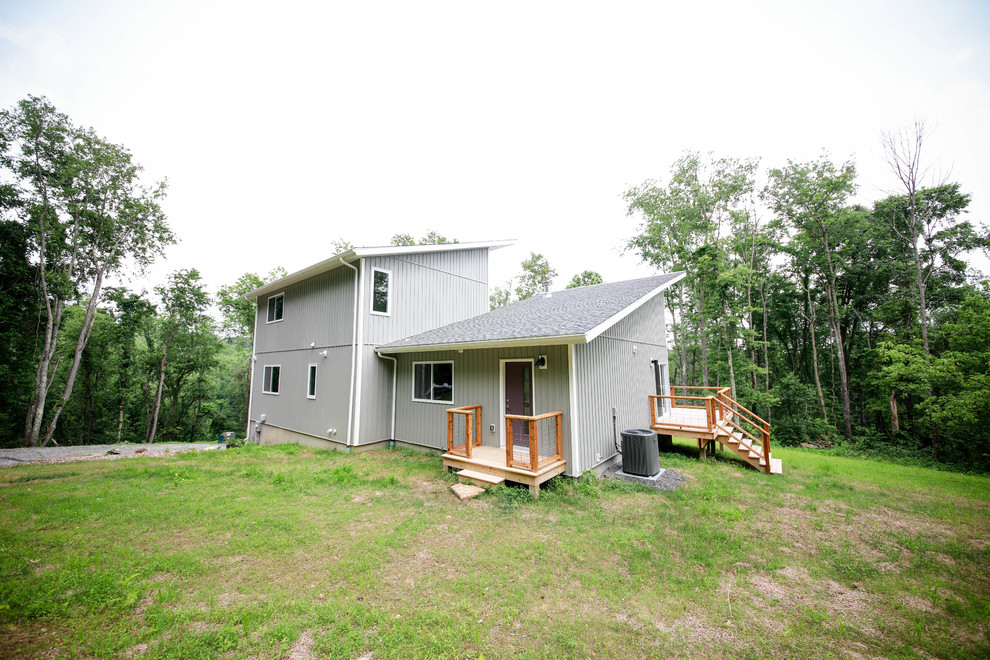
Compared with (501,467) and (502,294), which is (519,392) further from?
(502,294)

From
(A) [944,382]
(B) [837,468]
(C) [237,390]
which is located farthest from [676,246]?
(C) [237,390]

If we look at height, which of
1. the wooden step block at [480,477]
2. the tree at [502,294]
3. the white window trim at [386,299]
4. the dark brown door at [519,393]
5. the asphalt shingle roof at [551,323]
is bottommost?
the wooden step block at [480,477]

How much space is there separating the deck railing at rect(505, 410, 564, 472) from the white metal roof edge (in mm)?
5841

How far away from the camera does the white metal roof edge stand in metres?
8.79

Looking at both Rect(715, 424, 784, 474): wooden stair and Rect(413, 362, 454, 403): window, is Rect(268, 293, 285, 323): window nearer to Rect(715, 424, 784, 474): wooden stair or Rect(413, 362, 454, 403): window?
Rect(413, 362, 454, 403): window

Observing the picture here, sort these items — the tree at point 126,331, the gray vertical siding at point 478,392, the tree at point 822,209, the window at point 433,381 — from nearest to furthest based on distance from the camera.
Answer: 1. the gray vertical siding at point 478,392
2. the window at point 433,381
3. the tree at point 822,209
4. the tree at point 126,331

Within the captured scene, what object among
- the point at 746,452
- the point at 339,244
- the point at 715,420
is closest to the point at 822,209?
the point at 715,420

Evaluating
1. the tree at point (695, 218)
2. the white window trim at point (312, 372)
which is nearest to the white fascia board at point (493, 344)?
the white window trim at point (312, 372)

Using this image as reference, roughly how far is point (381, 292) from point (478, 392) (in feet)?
13.5

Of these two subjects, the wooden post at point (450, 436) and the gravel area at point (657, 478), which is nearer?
the gravel area at point (657, 478)

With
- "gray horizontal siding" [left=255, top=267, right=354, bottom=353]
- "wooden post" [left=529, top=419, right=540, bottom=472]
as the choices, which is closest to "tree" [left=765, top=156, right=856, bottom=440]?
"wooden post" [left=529, top=419, right=540, bottom=472]

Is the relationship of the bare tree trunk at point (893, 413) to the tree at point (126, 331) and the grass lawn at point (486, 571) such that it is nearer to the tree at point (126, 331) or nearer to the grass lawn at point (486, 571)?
the grass lawn at point (486, 571)

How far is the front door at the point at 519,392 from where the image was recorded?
692 centimetres

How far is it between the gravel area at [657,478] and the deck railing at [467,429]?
2.75m
